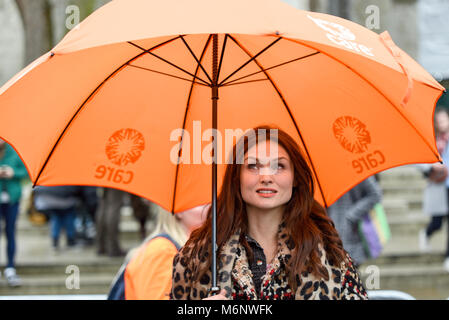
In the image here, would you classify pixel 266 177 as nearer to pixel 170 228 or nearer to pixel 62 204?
pixel 170 228

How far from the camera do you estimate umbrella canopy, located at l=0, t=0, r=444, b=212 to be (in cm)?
282

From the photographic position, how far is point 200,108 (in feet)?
10.7

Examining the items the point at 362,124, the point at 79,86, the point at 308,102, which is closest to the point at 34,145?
the point at 79,86

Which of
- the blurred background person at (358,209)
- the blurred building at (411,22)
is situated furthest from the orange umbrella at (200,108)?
the blurred building at (411,22)

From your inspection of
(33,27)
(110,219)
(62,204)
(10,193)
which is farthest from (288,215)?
(33,27)

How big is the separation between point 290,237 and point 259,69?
2.68 feet

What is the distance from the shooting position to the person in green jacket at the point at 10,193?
8.28 m

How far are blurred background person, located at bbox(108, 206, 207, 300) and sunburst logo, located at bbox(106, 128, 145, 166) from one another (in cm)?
48

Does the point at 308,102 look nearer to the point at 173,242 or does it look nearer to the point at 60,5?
the point at 173,242

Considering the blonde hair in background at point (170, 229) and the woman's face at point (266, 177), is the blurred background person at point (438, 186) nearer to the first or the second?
the blonde hair in background at point (170, 229)

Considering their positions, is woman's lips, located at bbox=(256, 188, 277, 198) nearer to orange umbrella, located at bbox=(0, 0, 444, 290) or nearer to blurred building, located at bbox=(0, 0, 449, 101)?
orange umbrella, located at bbox=(0, 0, 444, 290)

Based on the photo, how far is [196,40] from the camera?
301 centimetres

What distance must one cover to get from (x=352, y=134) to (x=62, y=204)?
767 centimetres

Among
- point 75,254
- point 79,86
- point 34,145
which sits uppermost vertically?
point 79,86
